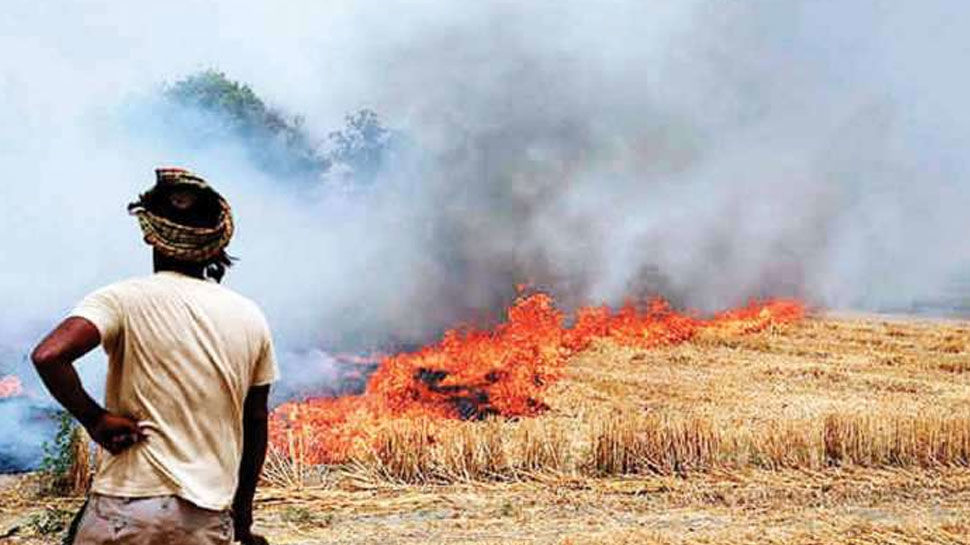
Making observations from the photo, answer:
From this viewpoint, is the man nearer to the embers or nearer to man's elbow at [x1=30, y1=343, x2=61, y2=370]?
man's elbow at [x1=30, y1=343, x2=61, y2=370]

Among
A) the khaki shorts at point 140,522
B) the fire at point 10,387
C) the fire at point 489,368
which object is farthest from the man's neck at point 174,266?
the fire at point 10,387

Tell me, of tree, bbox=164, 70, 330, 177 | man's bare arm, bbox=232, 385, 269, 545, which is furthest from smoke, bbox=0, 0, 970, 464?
man's bare arm, bbox=232, 385, 269, 545

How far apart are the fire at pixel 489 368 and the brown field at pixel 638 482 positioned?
1.70 ft

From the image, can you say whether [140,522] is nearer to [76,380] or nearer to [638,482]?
[76,380]

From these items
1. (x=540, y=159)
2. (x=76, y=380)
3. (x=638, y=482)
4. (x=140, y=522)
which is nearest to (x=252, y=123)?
(x=540, y=159)

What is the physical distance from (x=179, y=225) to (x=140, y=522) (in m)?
0.81

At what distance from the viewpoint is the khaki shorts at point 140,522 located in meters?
2.64

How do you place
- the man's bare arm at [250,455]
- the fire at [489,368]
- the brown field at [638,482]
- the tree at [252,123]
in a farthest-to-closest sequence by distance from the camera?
the tree at [252,123]
the fire at [489,368]
the brown field at [638,482]
the man's bare arm at [250,455]

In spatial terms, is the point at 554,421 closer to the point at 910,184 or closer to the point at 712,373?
the point at 712,373

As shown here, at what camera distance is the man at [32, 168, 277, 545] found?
2623 millimetres

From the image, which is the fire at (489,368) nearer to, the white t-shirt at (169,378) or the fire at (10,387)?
the fire at (10,387)

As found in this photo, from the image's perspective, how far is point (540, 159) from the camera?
527 inches

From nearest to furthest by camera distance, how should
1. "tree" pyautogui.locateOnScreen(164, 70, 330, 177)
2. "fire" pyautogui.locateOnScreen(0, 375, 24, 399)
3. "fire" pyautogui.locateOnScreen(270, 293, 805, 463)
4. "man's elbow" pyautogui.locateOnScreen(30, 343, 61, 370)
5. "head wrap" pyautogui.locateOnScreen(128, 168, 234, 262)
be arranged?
"man's elbow" pyautogui.locateOnScreen(30, 343, 61, 370) < "head wrap" pyautogui.locateOnScreen(128, 168, 234, 262) < "fire" pyautogui.locateOnScreen(0, 375, 24, 399) < "fire" pyautogui.locateOnScreen(270, 293, 805, 463) < "tree" pyautogui.locateOnScreen(164, 70, 330, 177)

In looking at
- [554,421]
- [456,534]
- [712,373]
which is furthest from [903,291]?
[456,534]
